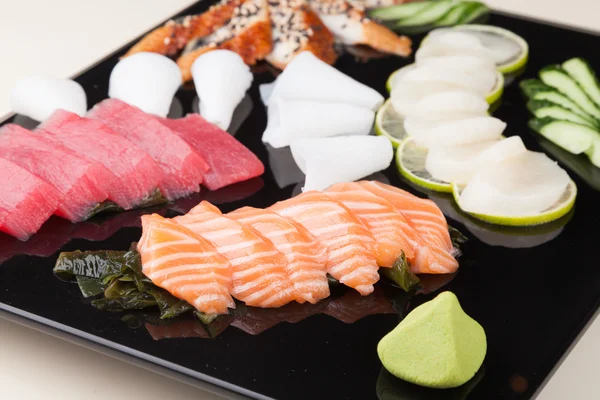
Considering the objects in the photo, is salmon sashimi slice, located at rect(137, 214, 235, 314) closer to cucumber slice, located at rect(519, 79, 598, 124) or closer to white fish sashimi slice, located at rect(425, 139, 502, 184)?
white fish sashimi slice, located at rect(425, 139, 502, 184)

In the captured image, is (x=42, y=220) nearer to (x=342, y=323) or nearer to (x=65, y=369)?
(x=65, y=369)

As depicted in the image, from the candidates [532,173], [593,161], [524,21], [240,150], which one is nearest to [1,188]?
[240,150]

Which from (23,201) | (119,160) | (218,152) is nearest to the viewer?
(23,201)

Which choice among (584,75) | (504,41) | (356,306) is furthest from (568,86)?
(356,306)

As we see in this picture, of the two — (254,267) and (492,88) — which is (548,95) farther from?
(254,267)

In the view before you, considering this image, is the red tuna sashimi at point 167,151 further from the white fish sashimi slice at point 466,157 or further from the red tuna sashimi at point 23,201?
the white fish sashimi slice at point 466,157

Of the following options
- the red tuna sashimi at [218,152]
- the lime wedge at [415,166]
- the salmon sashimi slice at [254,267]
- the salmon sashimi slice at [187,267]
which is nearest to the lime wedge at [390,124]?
the lime wedge at [415,166]
